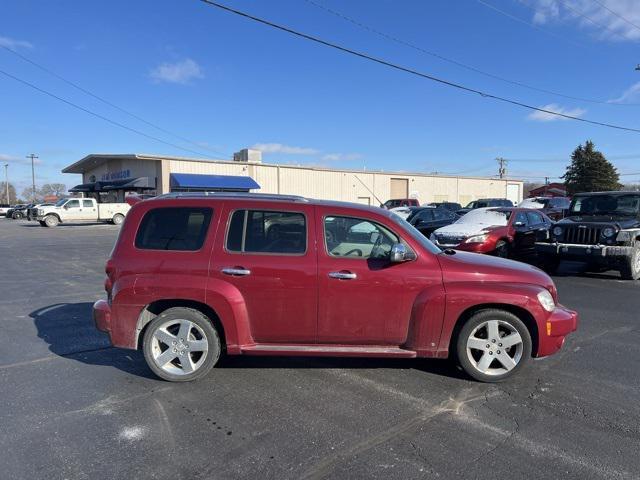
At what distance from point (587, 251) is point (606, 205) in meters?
1.88

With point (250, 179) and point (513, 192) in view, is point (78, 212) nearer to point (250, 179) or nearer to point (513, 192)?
point (250, 179)

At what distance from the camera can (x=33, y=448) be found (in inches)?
131

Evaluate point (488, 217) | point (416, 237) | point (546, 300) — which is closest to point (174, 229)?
point (416, 237)

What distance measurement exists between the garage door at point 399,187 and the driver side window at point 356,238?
46.0 meters

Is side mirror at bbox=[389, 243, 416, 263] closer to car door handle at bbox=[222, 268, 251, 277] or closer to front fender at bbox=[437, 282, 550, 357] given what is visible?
front fender at bbox=[437, 282, 550, 357]

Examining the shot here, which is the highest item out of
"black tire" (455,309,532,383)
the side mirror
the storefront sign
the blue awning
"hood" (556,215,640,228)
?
the storefront sign

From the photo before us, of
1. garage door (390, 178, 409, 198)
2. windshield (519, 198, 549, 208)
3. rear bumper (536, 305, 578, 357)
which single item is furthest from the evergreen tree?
rear bumper (536, 305, 578, 357)

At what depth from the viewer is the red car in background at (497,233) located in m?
11.7

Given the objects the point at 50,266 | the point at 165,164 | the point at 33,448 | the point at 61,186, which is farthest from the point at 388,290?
the point at 61,186

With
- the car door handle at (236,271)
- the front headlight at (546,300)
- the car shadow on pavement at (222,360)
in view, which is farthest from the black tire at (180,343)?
the front headlight at (546,300)

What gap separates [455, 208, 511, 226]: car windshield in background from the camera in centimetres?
1255

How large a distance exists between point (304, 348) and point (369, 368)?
0.82m

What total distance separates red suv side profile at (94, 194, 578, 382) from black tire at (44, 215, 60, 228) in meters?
32.3

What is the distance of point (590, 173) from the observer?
210ft
